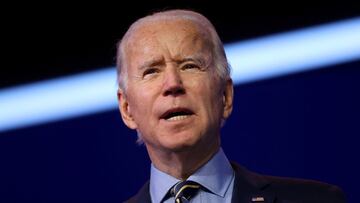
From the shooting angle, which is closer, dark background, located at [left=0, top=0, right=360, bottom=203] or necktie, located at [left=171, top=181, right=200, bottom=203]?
necktie, located at [left=171, top=181, right=200, bottom=203]

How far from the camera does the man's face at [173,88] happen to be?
2.00 m

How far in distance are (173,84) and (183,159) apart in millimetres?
219

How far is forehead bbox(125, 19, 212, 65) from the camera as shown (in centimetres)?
209

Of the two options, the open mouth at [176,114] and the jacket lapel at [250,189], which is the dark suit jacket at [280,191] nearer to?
the jacket lapel at [250,189]

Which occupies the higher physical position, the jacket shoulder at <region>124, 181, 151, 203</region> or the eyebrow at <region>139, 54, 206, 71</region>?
the eyebrow at <region>139, 54, 206, 71</region>

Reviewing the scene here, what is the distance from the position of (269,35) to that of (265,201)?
972mm

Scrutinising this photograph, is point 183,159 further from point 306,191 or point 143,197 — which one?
point 306,191

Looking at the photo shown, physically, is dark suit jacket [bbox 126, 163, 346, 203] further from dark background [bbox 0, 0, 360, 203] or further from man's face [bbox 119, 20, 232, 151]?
dark background [bbox 0, 0, 360, 203]

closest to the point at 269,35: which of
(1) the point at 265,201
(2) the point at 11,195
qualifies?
(1) the point at 265,201

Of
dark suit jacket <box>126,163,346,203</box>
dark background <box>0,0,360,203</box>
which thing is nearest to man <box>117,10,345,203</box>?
dark suit jacket <box>126,163,346,203</box>

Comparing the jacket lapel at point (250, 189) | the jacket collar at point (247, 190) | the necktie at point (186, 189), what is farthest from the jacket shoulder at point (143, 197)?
the jacket lapel at point (250, 189)

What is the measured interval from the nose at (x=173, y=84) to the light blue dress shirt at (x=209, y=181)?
0.77 feet

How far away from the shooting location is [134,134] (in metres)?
2.84

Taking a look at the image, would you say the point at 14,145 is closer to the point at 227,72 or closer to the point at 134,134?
the point at 134,134
